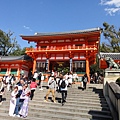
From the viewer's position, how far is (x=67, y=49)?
20.0m

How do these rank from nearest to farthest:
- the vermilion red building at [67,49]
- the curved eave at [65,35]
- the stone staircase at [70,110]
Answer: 1. the stone staircase at [70,110]
2. the curved eave at [65,35]
3. the vermilion red building at [67,49]

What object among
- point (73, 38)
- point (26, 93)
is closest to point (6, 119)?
point (26, 93)

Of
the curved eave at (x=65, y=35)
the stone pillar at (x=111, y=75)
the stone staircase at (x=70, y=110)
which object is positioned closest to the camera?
the stone staircase at (x=70, y=110)

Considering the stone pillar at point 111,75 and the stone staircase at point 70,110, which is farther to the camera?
the stone pillar at point 111,75

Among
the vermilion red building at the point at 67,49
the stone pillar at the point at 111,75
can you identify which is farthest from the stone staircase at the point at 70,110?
the vermilion red building at the point at 67,49

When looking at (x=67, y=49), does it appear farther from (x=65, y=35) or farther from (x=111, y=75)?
(x=111, y=75)

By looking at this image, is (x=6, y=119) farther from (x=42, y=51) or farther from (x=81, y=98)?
(x=42, y=51)

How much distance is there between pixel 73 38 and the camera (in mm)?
21094

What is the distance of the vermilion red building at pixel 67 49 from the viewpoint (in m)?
19.5

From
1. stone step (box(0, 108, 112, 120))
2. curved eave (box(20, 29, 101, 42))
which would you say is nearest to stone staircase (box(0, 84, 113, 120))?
stone step (box(0, 108, 112, 120))

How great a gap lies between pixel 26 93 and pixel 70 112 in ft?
7.44

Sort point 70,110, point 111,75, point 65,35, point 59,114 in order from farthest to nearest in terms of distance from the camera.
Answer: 1. point 65,35
2. point 111,75
3. point 70,110
4. point 59,114

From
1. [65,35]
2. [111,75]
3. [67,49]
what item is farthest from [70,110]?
[65,35]

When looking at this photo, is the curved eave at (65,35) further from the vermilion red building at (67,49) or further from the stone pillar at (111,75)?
the stone pillar at (111,75)
